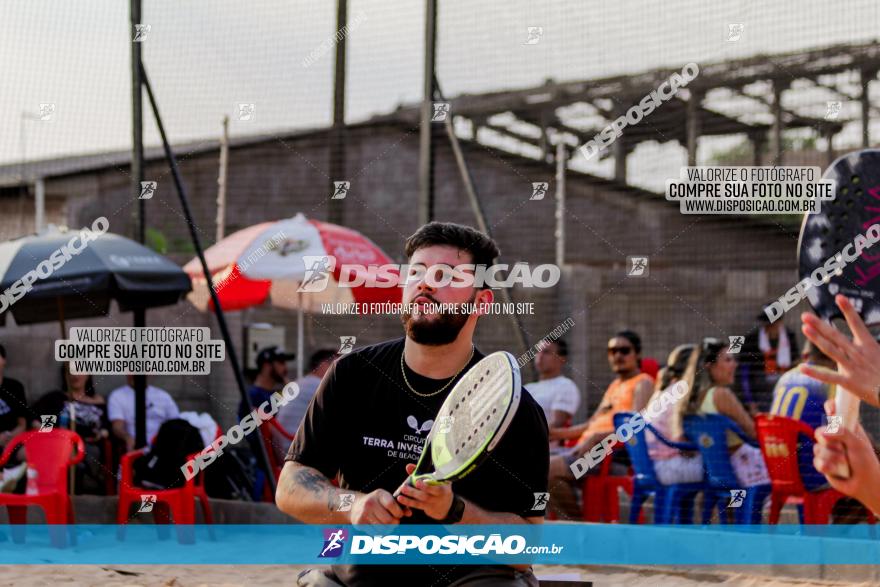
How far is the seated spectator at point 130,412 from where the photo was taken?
8.06 m

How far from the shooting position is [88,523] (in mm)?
7648

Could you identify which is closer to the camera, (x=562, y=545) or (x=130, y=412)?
(x=562, y=545)

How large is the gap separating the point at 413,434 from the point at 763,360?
5.11 meters

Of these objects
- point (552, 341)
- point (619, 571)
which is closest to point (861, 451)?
point (619, 571)

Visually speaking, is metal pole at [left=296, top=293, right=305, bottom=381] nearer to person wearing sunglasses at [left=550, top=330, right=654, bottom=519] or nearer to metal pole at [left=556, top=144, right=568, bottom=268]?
metal pole at [left=556, top=144, right=568, bottom=268]

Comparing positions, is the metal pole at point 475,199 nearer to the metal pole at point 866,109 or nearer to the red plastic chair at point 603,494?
the red plastic chair at point 603,494

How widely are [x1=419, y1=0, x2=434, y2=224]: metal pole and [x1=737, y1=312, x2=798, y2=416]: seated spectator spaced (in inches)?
90.4

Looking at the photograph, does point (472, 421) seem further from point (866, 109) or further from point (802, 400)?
point (866, 109)

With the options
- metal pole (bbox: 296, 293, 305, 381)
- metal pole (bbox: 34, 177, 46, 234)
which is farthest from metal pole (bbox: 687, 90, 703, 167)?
metal pole (bbox: 34, 177, 46, 234)

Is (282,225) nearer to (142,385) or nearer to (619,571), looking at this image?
(142,385)

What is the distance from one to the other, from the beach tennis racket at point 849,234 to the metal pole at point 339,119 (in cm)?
610

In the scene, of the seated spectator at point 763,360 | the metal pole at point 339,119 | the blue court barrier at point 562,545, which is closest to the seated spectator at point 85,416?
the blue court barrier at point 562,545

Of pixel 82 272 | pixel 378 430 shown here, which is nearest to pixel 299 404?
pixel 82 272

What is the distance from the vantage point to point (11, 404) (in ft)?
24.6
